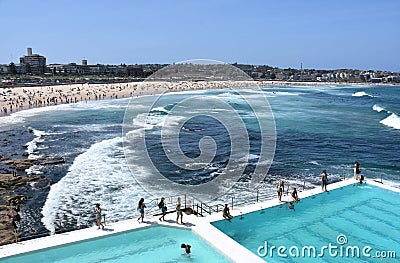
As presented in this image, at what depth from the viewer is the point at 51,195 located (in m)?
17.3

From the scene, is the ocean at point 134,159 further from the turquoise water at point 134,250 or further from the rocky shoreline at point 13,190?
the turquoise water at point 134,250

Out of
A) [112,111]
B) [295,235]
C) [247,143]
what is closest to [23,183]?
[295,235]

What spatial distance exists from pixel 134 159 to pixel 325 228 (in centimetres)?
1505

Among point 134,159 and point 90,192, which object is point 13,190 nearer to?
point 90,192

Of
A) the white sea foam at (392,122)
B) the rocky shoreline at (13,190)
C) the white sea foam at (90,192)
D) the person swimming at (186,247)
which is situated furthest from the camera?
the white sea foam at (392,122)

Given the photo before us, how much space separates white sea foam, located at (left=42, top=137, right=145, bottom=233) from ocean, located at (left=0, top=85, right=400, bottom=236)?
5 centimetres

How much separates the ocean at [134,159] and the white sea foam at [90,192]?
5 centimetres

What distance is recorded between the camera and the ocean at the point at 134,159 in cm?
1625

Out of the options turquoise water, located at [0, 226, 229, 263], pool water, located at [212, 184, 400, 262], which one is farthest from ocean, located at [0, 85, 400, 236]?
pool water, located at [212, 184, 400, 262]

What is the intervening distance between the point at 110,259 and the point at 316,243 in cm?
636

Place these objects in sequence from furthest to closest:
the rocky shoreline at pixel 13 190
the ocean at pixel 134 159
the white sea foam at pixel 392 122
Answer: the white sea foam at pixel 392 122, the ocean at pixel 134 159, the rocky shoreline at pixel 13 190

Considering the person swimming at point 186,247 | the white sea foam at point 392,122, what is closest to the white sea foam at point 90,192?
the person swimming at point 186,247

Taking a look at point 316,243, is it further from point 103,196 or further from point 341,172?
point 341,172

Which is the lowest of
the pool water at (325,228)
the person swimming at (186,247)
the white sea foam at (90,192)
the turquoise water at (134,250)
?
the white sea foam at (90,192)
